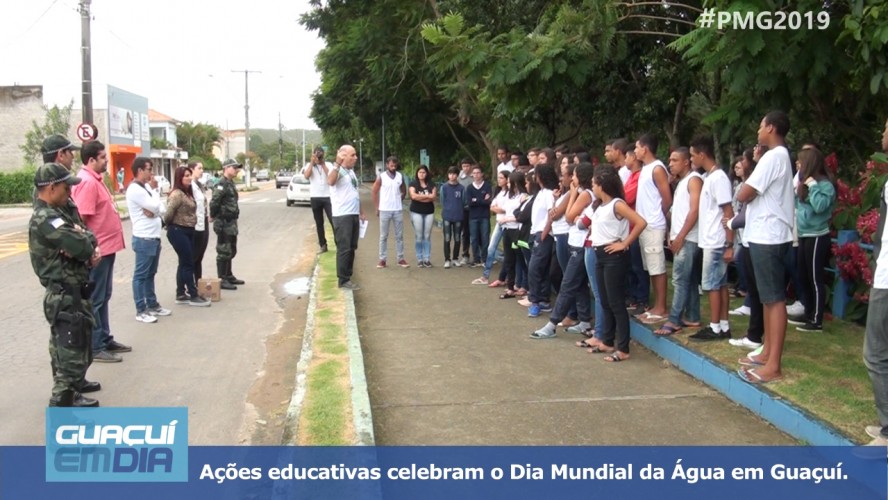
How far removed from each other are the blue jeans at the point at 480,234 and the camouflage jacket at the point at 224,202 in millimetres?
3571

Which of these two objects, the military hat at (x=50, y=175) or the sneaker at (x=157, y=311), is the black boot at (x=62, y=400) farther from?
the sneaker at (x=157, y=311)

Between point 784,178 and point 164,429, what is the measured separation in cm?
441

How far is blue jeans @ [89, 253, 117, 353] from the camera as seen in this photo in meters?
6.17

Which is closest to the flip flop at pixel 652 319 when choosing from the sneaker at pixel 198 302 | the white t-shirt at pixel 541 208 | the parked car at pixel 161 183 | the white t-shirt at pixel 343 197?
the white t-shirt at pixel 541 208

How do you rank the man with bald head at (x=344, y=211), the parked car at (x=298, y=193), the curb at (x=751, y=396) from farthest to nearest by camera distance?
1. the parked car at (x=298, y=193)
2. the man with bald head at (x=344, y=211)
3. the curb at (x=751, y=396)

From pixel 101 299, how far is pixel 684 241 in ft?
16.7

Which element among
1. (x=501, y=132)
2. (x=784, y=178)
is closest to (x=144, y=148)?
(x=501, y=132)

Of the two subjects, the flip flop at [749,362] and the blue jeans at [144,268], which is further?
the blue jeans at [144,268]

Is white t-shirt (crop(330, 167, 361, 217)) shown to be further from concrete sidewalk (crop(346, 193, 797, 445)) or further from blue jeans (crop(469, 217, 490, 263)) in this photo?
blue jeans (crop(469, 217, 490, 263))

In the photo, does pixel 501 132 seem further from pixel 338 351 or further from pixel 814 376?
pixel 814 376

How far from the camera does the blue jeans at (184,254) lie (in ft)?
27.0

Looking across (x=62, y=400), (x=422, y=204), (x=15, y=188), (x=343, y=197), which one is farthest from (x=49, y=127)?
(x=62, y=400)

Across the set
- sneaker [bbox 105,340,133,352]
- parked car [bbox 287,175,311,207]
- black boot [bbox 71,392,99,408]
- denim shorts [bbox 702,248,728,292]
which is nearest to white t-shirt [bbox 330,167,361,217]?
sneaker [bbox 105,340,133,352]

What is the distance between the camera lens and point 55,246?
15.9ft
